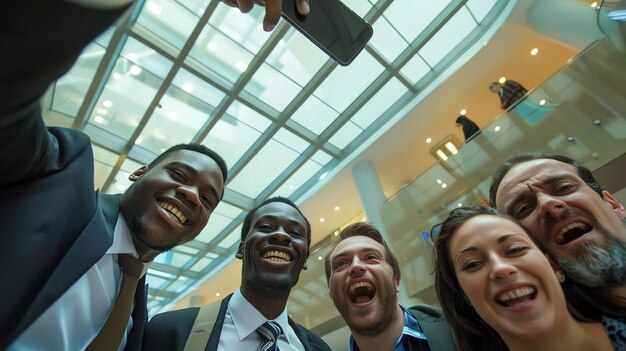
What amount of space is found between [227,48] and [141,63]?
2.45m

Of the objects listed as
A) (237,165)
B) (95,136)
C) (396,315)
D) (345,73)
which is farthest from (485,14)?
(95,136)

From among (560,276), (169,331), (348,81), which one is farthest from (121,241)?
(348,81)

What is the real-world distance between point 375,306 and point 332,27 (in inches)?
75.4

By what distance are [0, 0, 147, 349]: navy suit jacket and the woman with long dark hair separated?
1.80m

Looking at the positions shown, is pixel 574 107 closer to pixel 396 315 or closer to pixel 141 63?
pixel 396 315

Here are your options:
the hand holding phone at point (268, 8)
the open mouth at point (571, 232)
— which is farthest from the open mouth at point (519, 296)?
the hand holding phone at point (268, 8)

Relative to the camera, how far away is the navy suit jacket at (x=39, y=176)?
0.48 metres

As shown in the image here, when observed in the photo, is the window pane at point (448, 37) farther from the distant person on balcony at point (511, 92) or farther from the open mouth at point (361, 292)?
the open mouth at point (361, 292)

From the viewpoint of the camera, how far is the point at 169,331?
2.08 meters

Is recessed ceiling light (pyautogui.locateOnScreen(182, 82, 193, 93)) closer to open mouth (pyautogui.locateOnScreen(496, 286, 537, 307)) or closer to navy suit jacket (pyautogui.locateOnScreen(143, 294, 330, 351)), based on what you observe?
navy suit jacket (pyautogui.locateOnScreen(143, 294, 330, 351))

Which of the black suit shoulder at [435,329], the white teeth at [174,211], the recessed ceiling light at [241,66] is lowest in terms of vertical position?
the recessed ceiling light at [241,66]

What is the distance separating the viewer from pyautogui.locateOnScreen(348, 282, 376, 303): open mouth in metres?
2.49

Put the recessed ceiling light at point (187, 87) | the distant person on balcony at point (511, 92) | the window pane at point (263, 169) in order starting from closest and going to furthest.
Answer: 1. the distant person on balcony at point (511, 92)
2. the recessed ceiling light at point (187, 87)
3. the window pane at point (263, 169)


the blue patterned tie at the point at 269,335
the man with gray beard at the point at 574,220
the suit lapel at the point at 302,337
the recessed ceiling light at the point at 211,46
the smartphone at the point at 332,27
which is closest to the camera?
the smartphone at the point at 332,27
